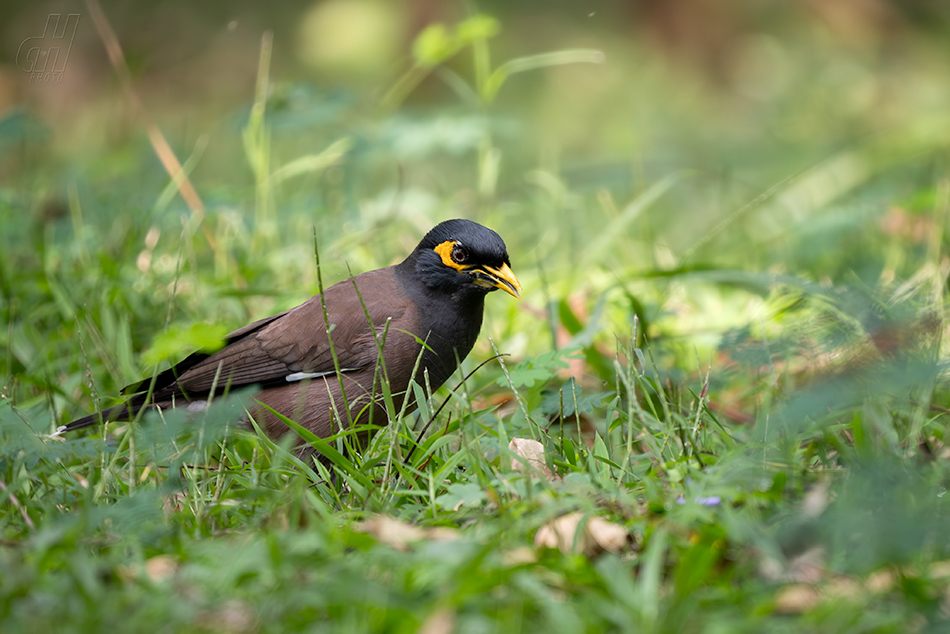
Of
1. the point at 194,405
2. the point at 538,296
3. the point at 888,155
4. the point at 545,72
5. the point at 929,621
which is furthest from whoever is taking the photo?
the point at 545,72

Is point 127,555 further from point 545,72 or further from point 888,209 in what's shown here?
point 545,72

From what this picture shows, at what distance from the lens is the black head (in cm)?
384

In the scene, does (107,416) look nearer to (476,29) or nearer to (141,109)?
(141,109)

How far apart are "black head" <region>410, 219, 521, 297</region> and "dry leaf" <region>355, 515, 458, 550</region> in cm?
165

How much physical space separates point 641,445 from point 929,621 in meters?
1.78

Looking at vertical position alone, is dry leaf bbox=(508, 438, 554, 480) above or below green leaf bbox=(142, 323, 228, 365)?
below

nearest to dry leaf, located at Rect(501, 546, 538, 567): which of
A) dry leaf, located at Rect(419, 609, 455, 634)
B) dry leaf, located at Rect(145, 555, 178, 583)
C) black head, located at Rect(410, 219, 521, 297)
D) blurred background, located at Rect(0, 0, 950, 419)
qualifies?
dry leaf, located at Rect(419, 609, 455, 634)

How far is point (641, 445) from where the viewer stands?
352 cm

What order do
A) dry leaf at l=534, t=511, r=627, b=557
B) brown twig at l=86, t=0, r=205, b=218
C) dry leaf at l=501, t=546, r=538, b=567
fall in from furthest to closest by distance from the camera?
brown twig at l=86, t=0, r=205, b=218 < dry leaf at l=534, t=511, r=627, b=557 < dry leaf at l=501, t=546, r=538, b=567

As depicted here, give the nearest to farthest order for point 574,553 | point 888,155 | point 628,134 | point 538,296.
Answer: point 574,553, point 538,296, point 888,155, point 628,134

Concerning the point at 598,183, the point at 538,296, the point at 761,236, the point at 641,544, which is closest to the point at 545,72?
the point at 598,183

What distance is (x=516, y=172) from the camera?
863 centimetres

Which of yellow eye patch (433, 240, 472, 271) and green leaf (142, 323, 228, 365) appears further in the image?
yellow eye patch (433, 240, 472, 271)

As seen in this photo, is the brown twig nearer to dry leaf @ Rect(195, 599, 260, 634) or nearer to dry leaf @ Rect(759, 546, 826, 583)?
dry leaf @ Rect(195, 599, 260, 634)
